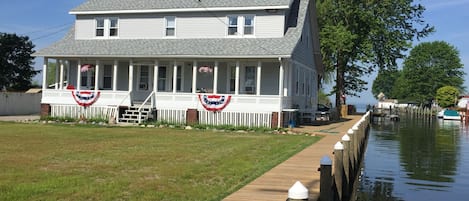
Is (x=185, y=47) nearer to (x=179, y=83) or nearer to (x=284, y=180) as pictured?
(x=179, y=83)

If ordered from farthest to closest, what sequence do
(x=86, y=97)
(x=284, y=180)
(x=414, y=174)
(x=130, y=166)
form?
1. (x=86, y=97)
2. (x=414, y=174)
3. (x=130, y=166)
4. (x=284, y=180)

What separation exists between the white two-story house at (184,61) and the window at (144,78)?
6cm

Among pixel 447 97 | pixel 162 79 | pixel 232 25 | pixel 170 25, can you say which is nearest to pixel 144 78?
pixel 162 79

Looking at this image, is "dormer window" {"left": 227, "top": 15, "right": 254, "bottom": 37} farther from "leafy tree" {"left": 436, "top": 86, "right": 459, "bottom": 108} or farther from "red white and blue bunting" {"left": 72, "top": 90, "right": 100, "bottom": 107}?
"leafy tree" {"left": 436, "top": 86, "right": 459, "bottom": 108}

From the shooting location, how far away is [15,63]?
50.4 metres

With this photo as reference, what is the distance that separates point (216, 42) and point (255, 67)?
262 centimetres

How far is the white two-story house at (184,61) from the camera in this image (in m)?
26.3

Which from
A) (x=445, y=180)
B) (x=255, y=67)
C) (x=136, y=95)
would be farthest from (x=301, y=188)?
(x=136, y=95)

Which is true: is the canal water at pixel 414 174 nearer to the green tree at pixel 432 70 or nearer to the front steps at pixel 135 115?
the front steps at pixel 135 115

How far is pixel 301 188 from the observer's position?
15.0ft

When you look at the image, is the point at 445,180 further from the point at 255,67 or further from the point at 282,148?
the point at 255,67

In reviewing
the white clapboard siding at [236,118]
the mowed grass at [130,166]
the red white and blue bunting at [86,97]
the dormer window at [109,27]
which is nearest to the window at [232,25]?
the white clapboard siding at [236,118]

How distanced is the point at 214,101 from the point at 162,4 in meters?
7.84

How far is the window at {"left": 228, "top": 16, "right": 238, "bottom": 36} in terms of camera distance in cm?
2889
